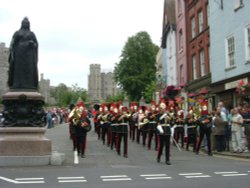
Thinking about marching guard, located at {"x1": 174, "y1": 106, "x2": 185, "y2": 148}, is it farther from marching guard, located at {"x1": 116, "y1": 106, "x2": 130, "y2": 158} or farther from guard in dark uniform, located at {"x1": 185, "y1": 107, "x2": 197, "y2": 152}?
marching guard, located at {"x1": 116, "y1": 106, "x2": 130, "y2": 158}

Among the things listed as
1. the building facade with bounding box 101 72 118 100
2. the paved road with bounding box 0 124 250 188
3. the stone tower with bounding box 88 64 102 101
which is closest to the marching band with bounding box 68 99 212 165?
the paved road with bounding box 0 124 250 188

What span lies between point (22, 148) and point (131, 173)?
3574mm

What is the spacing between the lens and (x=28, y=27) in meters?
14.8

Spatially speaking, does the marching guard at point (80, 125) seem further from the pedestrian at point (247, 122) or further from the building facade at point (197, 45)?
the building facade at point (197, 45)

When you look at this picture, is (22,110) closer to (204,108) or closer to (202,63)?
(204,108)

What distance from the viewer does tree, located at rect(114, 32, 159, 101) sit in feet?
225

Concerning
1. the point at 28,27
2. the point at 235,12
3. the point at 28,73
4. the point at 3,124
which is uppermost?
the point at 235,12

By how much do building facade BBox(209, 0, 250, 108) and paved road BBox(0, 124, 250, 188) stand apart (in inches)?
382

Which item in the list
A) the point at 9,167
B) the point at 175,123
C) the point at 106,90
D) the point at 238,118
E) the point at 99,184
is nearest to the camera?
the point at 99,184

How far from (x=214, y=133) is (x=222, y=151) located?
29.8 inches

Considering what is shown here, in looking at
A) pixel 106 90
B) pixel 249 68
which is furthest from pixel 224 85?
pixel 106 90

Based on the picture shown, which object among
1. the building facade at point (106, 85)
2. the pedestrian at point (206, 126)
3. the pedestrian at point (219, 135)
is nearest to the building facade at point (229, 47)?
the pedestrian at point (219, 135)

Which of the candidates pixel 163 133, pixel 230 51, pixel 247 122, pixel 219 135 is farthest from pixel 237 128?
pixel 230 51

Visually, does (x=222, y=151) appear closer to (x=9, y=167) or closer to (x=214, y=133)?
(x=214, y=133)
